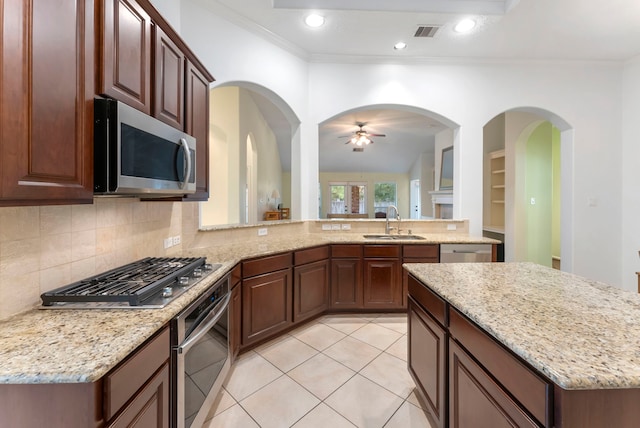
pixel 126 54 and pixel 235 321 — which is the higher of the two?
pixel 126 54

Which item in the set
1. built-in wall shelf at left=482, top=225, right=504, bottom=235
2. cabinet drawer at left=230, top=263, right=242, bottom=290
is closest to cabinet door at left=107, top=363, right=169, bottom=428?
cabinet drawer at left=230, top=263, right=242, bottom=290

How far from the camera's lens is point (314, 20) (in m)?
2.81

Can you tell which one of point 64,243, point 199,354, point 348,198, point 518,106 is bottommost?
point 199,354

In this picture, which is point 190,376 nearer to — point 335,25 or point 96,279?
point 96,279

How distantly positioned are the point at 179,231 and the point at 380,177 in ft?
32.9

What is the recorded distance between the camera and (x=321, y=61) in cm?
351

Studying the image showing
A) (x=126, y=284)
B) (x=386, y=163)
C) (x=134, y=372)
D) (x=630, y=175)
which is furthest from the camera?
(x=386, y=163)

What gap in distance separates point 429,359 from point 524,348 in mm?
821

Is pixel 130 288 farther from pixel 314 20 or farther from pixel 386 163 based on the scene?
pixel 386 163

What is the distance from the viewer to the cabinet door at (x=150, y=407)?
35.4 inches

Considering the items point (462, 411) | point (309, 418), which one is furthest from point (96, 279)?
point (462, 411)

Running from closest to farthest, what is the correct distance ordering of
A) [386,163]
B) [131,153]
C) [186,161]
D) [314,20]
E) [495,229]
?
1. [131,153]
2. [186,161]
3. [314,20]
4. [495,229]
5. [386,163]

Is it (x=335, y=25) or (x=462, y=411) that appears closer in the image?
(x=462, y=411)

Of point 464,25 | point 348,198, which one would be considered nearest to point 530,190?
point 464,25
